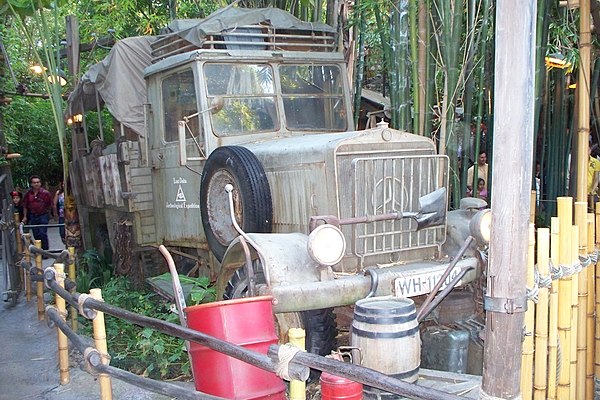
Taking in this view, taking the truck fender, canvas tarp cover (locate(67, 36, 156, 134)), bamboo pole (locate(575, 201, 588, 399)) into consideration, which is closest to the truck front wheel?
the truck fender

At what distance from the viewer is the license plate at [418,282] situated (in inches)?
159

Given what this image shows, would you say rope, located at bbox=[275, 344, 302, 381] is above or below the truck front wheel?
above

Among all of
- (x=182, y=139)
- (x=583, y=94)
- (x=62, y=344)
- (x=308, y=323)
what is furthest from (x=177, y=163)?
(x=583, y=94)

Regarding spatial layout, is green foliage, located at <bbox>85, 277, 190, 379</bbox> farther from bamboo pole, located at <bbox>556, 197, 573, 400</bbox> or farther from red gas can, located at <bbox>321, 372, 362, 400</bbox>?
bamboo pole, located at <bbox>556, 197, 573, 400</bbox>

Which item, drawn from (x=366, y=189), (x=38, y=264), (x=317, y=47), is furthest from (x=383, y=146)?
(x=38, y=264)

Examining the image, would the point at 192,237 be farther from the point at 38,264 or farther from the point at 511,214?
the point at 511,214

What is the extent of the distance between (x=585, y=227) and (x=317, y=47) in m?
3.14

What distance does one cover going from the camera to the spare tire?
465cm

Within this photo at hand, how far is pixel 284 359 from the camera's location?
2512mm

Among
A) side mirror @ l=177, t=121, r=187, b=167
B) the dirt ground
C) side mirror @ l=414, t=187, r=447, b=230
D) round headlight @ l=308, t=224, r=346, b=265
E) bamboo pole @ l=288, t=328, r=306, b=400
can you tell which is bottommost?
the dirt ground

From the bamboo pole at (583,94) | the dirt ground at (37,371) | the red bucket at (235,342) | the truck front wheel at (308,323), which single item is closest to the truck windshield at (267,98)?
the truck front wheel at (308,323)

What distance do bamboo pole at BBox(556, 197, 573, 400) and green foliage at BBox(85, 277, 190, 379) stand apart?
2.56 meters

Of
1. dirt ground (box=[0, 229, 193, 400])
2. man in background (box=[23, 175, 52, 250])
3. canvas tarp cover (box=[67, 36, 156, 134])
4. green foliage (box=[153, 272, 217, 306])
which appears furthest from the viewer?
man in background (box=[23, 175, 52, 250])

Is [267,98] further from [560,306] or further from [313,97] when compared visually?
[560,306]
